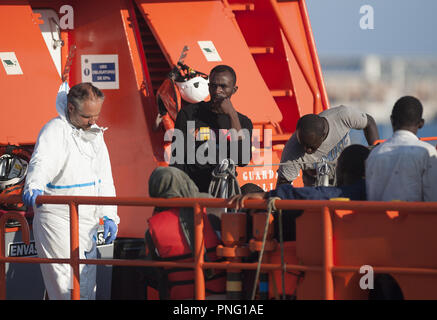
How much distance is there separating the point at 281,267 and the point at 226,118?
1.67 meters

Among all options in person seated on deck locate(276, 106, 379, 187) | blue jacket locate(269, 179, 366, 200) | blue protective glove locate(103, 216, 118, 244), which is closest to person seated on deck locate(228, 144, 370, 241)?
blue jacket locate(269, 179, 366, 200)

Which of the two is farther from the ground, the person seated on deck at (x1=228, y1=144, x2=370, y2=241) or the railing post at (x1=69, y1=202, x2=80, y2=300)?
the person seated on deck at (x1=228, y1=144, x2=370, y2=241)

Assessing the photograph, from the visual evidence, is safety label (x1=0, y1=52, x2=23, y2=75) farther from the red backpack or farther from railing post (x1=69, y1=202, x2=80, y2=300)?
the red backpack

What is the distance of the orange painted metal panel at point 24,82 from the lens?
6.75m

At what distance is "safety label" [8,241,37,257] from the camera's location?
616 cm

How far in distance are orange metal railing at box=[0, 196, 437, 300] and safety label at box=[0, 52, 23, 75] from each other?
1.98 meters

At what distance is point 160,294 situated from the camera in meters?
4.66

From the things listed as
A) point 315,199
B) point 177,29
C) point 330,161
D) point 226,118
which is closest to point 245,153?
point 226,118

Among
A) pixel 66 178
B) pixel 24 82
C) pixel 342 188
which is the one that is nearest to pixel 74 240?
pixel 66 178

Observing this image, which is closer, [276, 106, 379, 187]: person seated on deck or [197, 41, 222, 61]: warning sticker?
[276, 106, 379, 187]: person seated on deck

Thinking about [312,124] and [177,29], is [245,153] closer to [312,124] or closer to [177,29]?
[312,124]

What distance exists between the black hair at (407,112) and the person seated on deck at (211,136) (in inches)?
54.3

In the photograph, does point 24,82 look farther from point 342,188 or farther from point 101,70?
point 342,188

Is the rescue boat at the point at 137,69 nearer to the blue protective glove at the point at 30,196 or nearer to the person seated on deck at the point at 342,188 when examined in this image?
the blue protective glove at the point at 30,196
